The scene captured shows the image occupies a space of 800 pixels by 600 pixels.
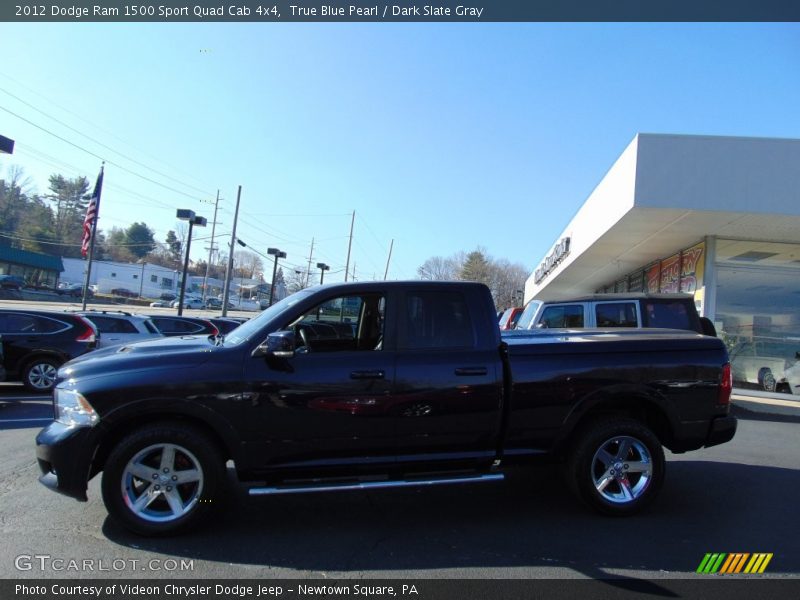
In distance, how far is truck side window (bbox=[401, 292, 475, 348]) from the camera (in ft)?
14.7

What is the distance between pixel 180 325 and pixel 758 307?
17.1 meters

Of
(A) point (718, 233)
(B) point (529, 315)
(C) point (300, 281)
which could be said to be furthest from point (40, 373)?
(C) point (300, 281)

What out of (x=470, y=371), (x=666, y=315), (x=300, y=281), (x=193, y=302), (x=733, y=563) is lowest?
(x=733, y=563)

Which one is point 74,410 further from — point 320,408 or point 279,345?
point 320,408

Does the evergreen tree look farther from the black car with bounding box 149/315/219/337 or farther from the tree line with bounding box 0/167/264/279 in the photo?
the black car with bounding box 149/315/219/337

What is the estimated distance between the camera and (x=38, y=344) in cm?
1072

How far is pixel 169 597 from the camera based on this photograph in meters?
3.20

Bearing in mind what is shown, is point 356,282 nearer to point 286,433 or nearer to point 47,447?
point 286,433

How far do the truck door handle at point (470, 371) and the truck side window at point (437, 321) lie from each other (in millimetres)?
203

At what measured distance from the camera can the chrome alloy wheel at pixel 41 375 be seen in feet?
34.9

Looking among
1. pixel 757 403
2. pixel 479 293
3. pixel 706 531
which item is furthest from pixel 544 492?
pixel 757 403

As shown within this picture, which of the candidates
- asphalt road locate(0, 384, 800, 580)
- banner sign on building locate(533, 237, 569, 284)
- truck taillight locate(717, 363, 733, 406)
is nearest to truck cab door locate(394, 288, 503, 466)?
asphalt road locate(0, 384, 800, 580)

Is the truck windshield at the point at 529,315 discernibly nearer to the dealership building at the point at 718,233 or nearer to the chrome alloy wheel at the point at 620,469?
the dealership building at the point at 718,233

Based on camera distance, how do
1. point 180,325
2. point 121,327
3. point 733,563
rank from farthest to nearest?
point 180,325
point 121,327
point 733,563
